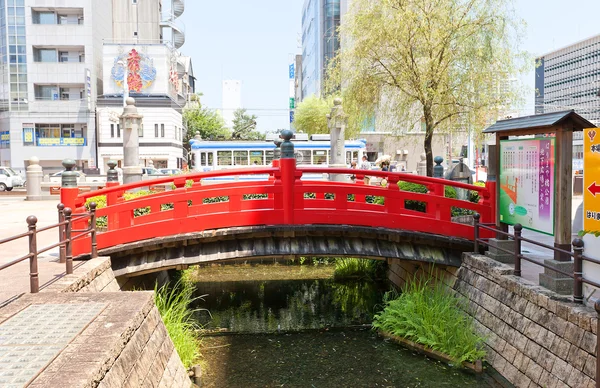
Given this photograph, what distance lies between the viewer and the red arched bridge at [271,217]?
9250 millimetres

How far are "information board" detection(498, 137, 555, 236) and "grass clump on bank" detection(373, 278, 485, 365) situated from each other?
1.78 metres

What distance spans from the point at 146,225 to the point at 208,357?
2.41 m

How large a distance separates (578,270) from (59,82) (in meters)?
46.7

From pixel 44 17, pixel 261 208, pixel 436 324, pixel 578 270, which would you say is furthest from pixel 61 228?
pixel 44 17

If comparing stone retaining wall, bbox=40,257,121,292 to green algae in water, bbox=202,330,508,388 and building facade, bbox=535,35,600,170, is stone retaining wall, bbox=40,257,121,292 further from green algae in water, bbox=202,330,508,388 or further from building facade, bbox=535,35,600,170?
building facade, bbox=535,35,600,170

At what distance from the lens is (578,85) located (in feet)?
357

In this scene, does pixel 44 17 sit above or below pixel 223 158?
above

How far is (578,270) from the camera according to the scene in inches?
254

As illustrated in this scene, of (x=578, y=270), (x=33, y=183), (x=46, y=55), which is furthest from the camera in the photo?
(x=46, y=55)

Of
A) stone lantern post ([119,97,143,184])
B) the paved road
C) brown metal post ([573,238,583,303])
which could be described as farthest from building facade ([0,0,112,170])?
brown metal post ([573,238,583,303])

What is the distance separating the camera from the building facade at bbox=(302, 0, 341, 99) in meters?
61.5

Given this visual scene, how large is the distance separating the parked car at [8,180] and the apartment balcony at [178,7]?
27.4 meters

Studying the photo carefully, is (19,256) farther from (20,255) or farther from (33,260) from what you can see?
(33,260)

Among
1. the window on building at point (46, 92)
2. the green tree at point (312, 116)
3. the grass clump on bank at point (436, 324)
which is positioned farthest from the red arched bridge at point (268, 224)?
the green tree at point (312, 116)
